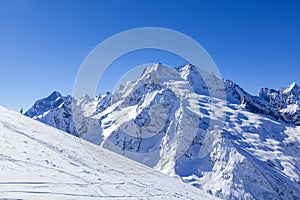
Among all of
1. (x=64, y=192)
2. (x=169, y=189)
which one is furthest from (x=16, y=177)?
(x=169, y=189)

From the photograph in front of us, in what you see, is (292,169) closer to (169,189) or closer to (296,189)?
(296,189)

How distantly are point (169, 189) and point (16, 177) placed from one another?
676cm

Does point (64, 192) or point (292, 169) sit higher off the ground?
point (292, 169)

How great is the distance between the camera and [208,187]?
14000cm

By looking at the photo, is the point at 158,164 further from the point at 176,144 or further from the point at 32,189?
the point at 32,189

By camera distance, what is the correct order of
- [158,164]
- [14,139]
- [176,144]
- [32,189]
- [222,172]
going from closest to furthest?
[32,189]
[14,139]
[222,172]
[158,164]
[176,144]

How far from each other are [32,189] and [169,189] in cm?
663

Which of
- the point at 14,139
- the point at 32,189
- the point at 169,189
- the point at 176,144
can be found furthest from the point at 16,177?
the point at 176,144

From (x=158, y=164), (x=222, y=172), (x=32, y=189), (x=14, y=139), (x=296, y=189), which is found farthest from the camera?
(x=158, y=164)

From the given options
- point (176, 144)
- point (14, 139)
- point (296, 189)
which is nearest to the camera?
point (14, 139)

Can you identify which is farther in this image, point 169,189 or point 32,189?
point 169,189

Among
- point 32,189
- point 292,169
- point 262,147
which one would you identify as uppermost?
point 262,147

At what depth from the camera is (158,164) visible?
573 ft

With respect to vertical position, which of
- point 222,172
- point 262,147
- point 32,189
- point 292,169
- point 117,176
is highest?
point 262,147
